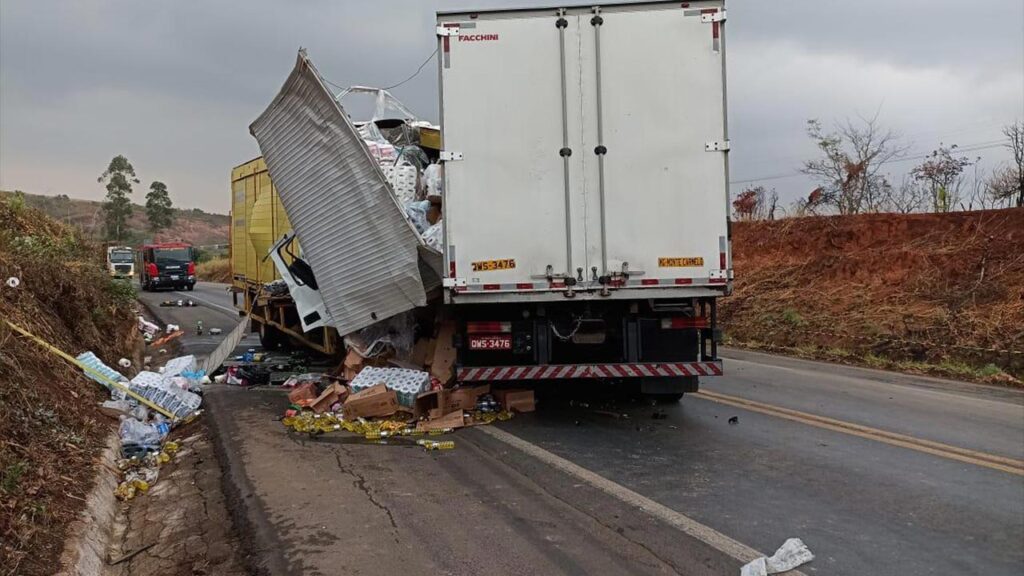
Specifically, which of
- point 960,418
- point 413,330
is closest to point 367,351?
point 413,330

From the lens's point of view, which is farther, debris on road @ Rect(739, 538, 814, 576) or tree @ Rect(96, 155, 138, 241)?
tree @ Rect(96, 155, 138, 241)

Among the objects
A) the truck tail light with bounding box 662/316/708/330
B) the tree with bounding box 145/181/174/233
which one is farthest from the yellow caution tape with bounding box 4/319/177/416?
the tree with bounding box 145/181/174/233

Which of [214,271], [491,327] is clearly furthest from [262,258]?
[214,271]

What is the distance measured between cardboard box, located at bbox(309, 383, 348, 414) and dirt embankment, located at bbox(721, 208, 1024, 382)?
8.89m

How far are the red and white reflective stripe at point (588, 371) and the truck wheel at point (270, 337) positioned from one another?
7006mm

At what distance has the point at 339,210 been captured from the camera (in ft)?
26.6

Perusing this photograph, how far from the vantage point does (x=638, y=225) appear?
273 inches

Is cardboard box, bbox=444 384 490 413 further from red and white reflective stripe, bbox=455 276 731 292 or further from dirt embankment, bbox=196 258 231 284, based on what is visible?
dirt embankment, bbox=196 258 231 284

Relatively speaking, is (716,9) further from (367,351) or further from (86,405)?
(86,405)

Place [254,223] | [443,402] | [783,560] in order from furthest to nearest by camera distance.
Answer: [254,223]
[443,402]
[783,560]

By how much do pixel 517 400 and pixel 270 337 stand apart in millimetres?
6995

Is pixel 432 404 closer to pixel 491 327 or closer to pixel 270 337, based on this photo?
pixel 491 327

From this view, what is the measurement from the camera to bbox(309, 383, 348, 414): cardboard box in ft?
26.2

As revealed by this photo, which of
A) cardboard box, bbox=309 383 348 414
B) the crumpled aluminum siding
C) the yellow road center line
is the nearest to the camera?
the yellow road center line
